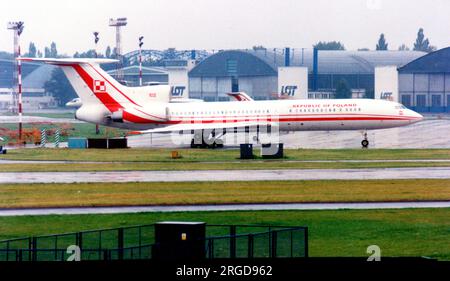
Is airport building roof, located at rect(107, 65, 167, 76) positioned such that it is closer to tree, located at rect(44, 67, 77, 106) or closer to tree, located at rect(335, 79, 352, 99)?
tree, located at rect(44, 67, 77, 106)

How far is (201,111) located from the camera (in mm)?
75438

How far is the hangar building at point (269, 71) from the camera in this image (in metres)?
140

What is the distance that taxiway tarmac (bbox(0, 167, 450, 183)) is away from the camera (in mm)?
44875

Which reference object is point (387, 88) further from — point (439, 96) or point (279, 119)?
point (279, 119)

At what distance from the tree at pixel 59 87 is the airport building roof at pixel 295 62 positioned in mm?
25545

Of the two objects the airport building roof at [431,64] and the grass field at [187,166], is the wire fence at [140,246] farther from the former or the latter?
the airport building roof at [431,64]

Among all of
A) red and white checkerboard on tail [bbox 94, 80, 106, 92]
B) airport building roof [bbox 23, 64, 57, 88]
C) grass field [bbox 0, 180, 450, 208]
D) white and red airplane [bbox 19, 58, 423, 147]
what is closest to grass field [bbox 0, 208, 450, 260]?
grass field [bbox 0, 180, 450, 208]

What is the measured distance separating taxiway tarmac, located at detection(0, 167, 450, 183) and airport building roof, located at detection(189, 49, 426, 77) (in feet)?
296

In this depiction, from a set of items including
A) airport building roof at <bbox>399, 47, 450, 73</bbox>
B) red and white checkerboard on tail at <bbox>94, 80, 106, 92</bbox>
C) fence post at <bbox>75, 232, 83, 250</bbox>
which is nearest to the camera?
fence post at <bbox>75, 232, 83, 250</bbox>

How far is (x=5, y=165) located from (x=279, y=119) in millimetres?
25499

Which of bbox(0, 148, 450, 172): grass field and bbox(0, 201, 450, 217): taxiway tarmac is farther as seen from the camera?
bbox(0, 148, 450, 172): grass field

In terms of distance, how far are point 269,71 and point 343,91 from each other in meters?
12.6

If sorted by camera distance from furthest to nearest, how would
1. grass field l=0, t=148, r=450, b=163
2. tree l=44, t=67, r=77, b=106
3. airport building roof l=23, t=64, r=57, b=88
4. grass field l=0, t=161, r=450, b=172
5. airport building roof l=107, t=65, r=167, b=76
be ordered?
airport building roof l=23, t=64, r=57, b=88 < tree l=44, t=67, r=77, b=106 < airport building roof l=107, t=65, r=167, b=76 < grass field l=0, t=148, r=450, b=163 < grass field l=0, t=161, r=450, b=172

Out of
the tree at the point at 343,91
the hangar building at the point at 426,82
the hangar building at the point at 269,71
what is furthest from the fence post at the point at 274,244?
the hangar building at the point at 269,71
